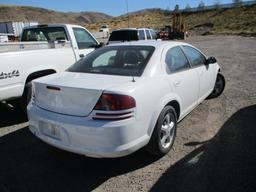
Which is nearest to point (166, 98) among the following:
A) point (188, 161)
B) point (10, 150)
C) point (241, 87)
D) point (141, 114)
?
point (141, 114)

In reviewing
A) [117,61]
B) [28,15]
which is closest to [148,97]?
[117,61]

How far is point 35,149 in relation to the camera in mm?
4188

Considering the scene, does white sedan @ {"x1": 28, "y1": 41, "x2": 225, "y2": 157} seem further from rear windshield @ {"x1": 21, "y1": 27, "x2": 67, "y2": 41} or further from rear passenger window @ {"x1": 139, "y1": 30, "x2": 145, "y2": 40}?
rear passenger window @ {"x1": 139, "y1": 30, "x2": 145, "y2": 40}

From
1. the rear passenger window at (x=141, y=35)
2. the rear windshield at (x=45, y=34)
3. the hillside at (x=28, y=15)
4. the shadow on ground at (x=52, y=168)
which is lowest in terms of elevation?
the shadow on ground at (x=52, y=168)

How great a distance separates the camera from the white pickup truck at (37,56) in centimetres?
480

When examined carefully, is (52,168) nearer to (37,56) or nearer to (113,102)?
(113,102)

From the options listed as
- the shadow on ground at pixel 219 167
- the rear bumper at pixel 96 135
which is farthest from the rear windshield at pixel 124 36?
the rear bumper at pixel 96 135

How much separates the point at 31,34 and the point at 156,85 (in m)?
4.94

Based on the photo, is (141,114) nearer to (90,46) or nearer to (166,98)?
(166,98)

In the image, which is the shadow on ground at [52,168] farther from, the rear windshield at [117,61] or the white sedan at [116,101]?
the rear windshield at [117,61]

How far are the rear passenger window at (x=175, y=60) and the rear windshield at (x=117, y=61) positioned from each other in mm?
299

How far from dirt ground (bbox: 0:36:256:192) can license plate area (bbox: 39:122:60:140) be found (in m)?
0.52

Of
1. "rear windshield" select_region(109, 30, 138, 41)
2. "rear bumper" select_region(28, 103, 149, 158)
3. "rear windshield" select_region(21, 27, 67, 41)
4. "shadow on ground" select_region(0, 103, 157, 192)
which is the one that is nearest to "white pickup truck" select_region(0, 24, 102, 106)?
"rear windshield" select_region(21, 27, 67, 41)

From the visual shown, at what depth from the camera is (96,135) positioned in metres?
3.01
